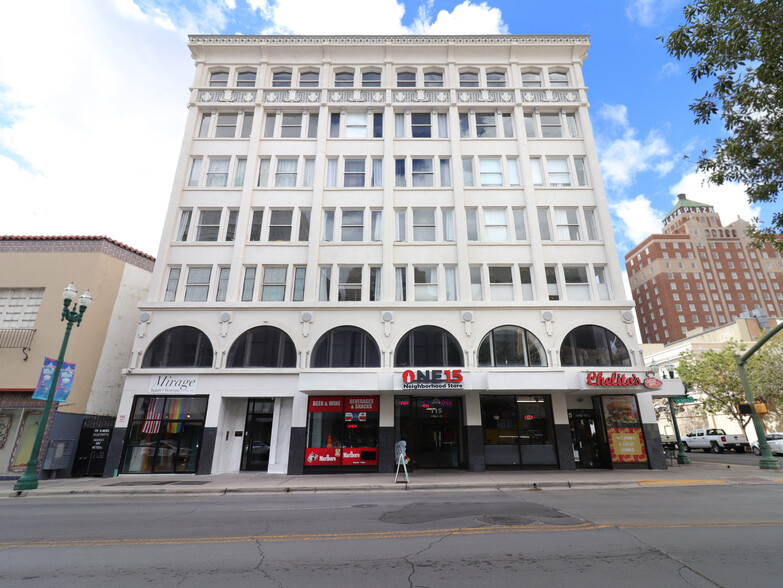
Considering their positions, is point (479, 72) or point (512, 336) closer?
point (512, 336)

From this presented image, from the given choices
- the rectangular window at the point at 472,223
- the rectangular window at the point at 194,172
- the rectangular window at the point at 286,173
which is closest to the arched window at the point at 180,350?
the rectangular window at the point at 194,172

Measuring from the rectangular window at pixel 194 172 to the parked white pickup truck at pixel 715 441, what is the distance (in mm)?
41354

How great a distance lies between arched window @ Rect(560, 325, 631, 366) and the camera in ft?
63.3

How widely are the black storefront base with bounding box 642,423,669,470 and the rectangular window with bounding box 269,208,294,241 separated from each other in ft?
64.6

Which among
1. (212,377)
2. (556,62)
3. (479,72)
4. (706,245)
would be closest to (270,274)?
(212,377)

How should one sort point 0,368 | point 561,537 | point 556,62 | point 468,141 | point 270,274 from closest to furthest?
point 561,537 → point 0,368 → point 270,274 → point 468,141 → point 556,62

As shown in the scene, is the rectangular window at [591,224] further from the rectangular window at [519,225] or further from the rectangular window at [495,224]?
the rectangular window at [495,224]

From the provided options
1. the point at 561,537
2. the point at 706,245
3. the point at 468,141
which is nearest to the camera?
the point at 561,537

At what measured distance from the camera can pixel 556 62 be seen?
2498 centimetres

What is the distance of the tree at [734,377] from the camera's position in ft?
109

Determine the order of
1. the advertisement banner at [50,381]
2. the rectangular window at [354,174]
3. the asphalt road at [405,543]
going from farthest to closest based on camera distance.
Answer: the rectangular window at [354,174], the advertisement banner at [50,381], the asphalt road at [405,543]

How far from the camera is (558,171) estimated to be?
75.3 ft

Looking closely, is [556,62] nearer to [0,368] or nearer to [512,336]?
[512,336]

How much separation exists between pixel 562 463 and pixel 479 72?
873 inches
